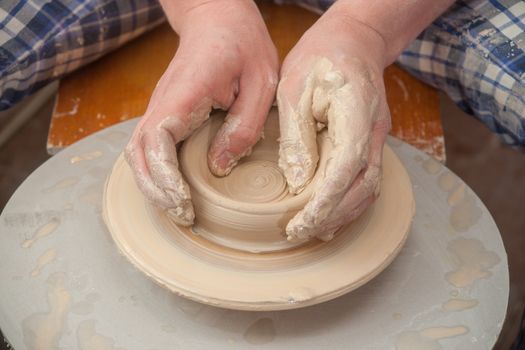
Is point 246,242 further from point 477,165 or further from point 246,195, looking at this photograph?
point 477,165

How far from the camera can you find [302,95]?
1123 millimetres

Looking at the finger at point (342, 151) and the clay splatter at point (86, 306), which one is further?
the clay splatter at point (86, 306)

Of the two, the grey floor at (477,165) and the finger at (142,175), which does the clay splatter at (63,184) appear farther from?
the grey floor at (477,165)

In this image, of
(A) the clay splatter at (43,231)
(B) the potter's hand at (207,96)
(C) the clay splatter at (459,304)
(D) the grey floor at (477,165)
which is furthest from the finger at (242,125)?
(D) the grey floor at (477,165)

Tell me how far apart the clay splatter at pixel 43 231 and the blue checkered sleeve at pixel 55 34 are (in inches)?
16.7

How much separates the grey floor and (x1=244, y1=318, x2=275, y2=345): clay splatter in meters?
1.39

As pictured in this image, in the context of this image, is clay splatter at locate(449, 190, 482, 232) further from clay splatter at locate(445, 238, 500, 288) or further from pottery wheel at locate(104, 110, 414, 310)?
pottery wheel at locate(104, 110, 414, 310)

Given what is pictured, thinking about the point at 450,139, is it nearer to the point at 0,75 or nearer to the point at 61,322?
the point at 0,75

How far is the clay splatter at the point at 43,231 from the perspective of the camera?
1193 mm

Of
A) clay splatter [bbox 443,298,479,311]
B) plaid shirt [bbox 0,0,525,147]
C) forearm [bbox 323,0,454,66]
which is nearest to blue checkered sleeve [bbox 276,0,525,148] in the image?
plaid shirt [bbox 0,0,525,147]

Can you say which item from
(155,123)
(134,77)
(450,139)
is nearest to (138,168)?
(155,123)

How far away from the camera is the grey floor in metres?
2.34

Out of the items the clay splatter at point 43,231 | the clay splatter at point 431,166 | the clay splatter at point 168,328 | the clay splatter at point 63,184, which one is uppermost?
the clay splatter at point 63,184

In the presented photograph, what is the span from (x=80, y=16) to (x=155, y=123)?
2.10 feet
